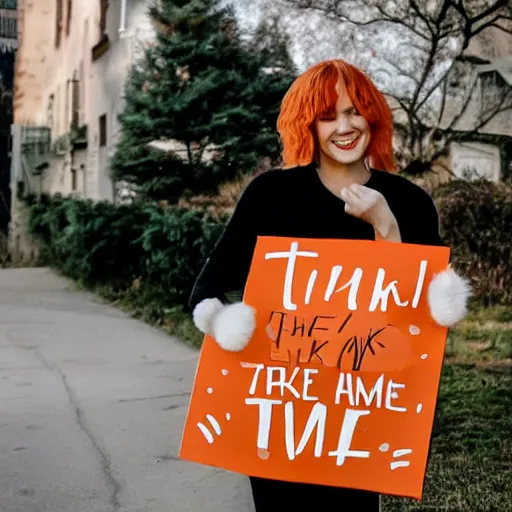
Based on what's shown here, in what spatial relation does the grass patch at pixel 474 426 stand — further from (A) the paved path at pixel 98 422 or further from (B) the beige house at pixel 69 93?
(B) the beige house at pixel 69 93

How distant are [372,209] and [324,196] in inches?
5.9

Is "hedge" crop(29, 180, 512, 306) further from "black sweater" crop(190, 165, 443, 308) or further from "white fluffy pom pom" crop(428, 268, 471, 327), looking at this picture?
"white fluffy pom pom" crop(428, 268, 471, 327)

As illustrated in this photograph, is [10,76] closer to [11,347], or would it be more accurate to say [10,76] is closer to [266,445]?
[11,347]

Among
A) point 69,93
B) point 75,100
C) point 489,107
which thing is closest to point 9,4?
point 69,93

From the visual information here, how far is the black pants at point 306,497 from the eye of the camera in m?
2.14

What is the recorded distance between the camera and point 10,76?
39.6ft

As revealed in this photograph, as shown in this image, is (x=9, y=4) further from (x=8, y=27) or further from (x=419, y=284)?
(x=419, y=284)

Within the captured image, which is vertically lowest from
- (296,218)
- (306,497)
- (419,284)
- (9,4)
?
(306,497)

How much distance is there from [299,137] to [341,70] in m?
0.18

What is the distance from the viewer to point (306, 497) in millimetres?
2141

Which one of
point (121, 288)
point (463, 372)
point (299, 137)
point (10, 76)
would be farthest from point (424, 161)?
point (10, 76)

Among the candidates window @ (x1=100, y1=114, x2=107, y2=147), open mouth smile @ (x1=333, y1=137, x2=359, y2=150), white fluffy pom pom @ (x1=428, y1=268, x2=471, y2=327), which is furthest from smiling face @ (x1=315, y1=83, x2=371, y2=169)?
window @ (x1=100, y1=114, x2=107, y2=147)

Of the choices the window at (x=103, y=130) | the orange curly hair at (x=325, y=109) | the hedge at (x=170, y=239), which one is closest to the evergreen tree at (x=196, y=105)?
the hedge at (x=170, y=239)

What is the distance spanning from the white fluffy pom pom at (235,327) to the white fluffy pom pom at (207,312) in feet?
0.16
